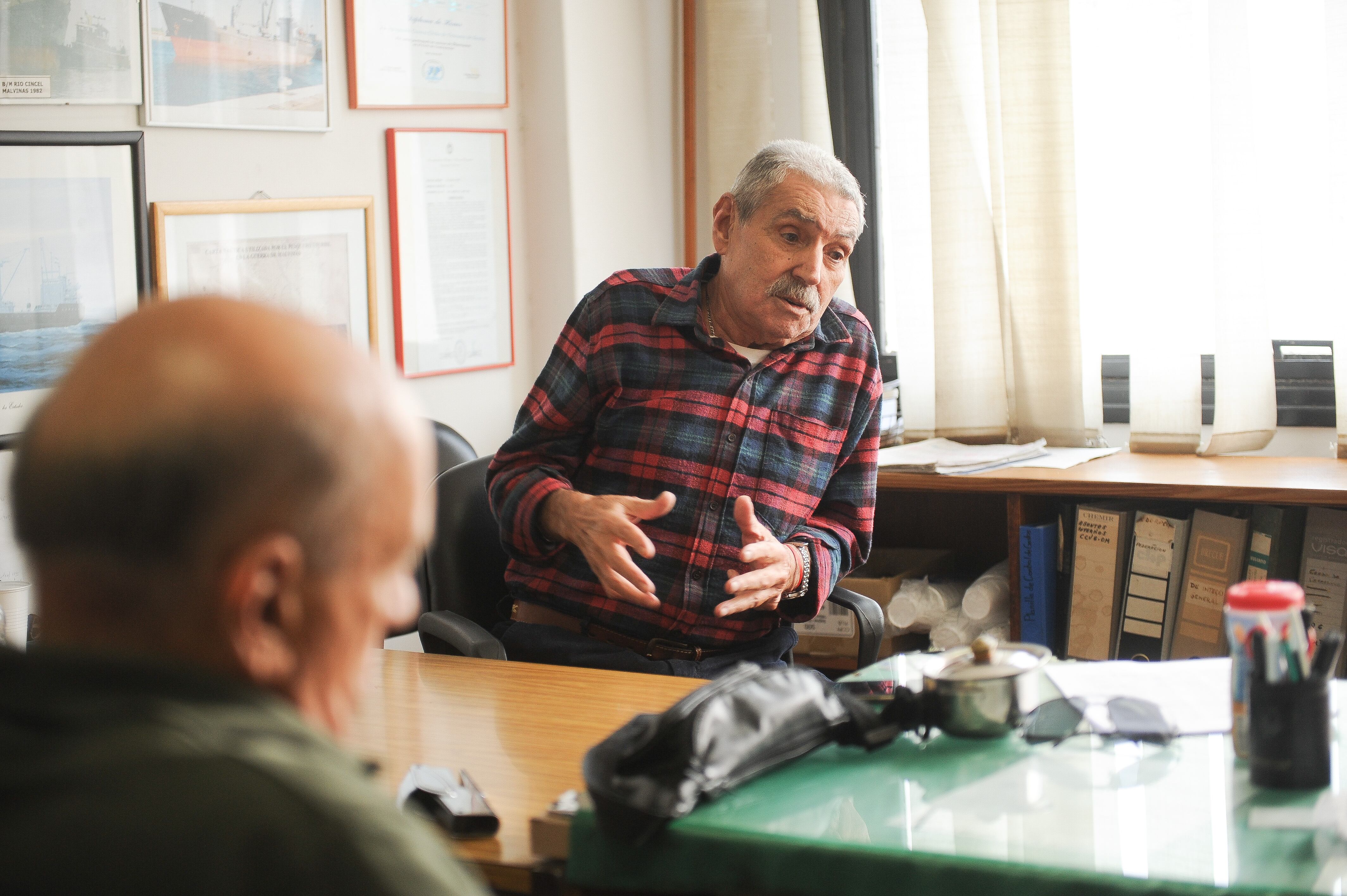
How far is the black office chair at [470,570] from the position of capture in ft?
6.53

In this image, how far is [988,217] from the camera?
9.27 ft

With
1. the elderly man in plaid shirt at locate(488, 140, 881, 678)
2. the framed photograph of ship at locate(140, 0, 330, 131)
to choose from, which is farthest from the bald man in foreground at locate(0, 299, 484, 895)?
the framed photograph of ship at locate(140, 0, 330, 131)

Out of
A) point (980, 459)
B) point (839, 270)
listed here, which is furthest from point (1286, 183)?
point (839, 270)

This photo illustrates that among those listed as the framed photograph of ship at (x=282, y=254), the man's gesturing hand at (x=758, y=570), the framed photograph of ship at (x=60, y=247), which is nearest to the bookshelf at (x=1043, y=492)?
the man's gesturing hand at (x=758, y=570)

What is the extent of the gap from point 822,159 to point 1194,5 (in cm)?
113

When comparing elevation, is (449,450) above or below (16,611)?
above

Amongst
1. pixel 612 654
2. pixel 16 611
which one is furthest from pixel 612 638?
pixel 16 611

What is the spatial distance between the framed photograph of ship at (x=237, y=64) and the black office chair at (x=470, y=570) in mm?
797

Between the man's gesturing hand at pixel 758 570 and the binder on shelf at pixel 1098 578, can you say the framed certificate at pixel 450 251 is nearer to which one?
the man's gesturing hand at pixel 758 570

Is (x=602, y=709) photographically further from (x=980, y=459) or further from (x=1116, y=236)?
(x=1116, y=236)

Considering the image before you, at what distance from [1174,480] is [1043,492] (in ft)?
0.79

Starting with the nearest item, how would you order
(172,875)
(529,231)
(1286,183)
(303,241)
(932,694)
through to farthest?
(172,875) → (932,694) → (303,241) → (1286,183) → (529,231)

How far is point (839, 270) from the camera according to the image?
2084 millimetres

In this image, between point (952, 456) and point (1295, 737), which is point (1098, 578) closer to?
point (952, 456)
